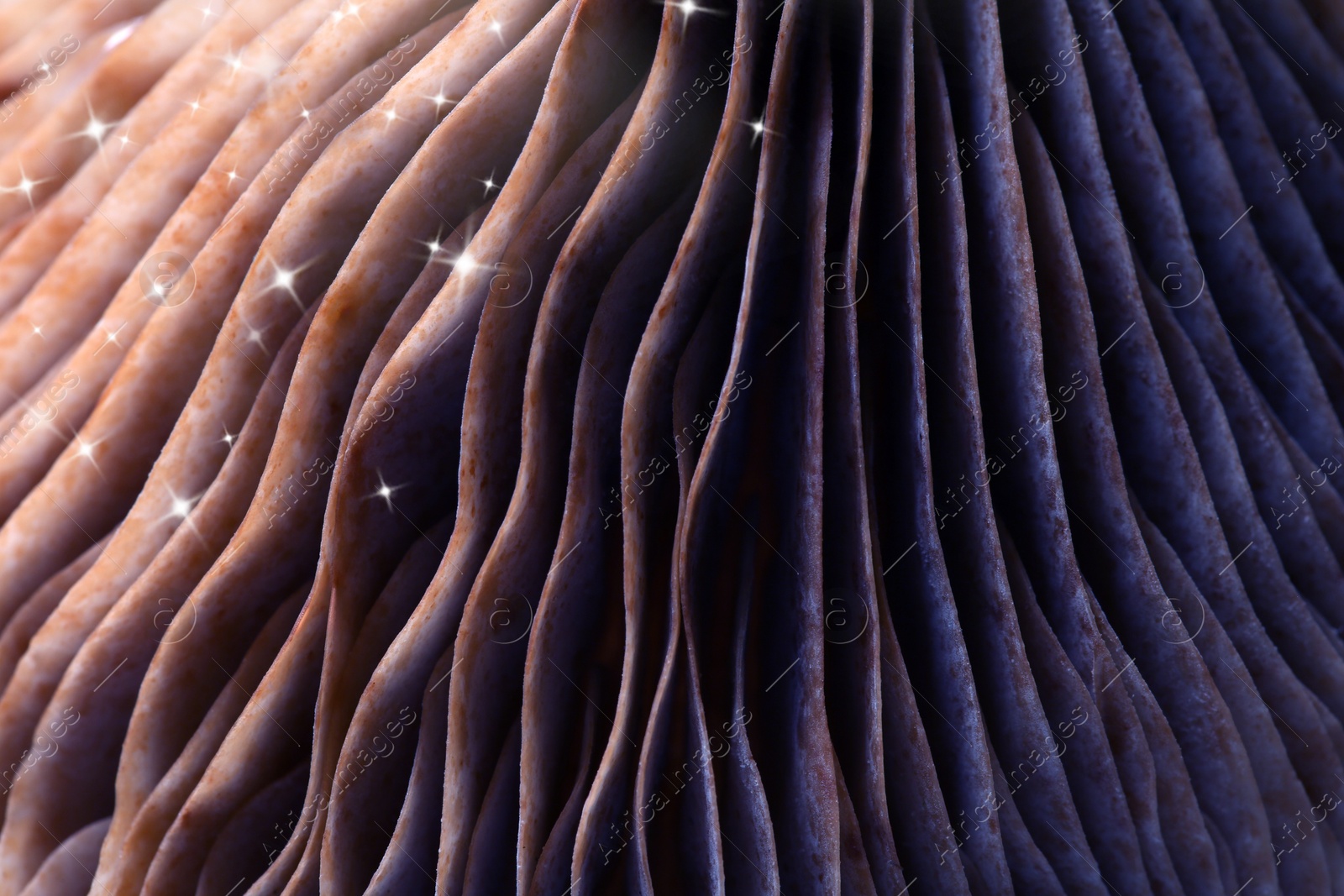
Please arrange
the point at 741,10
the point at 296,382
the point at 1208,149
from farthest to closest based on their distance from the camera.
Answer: the point at 1208,149, the point at 296,382, the point at 741,10

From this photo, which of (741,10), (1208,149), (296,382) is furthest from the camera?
(1208,149)

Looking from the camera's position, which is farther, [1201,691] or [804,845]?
[1201,691]

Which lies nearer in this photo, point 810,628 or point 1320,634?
point 810,628

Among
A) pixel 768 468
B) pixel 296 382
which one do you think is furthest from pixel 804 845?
pixel 296 382

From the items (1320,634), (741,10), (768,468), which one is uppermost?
(741,10)

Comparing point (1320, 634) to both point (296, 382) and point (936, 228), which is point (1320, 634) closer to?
point (936, 228)

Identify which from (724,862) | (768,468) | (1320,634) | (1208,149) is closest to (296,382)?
(768,468)

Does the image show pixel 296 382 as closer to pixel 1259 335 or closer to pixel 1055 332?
pixel 1055 332

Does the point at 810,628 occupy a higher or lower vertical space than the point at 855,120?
lower

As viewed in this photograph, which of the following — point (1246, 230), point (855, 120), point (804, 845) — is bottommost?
point (804, 845)
